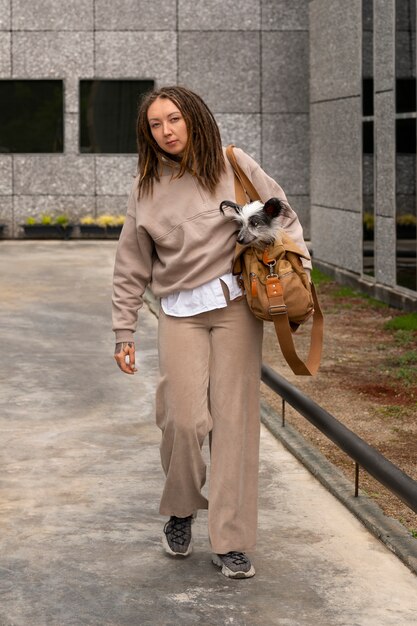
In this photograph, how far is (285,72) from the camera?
24031 millimetres

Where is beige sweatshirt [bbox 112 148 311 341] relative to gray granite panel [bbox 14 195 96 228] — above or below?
below

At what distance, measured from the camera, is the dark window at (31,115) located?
24.2m

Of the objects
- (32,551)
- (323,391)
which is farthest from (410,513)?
(323,391)

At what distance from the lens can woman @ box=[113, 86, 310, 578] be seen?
4.77 meters

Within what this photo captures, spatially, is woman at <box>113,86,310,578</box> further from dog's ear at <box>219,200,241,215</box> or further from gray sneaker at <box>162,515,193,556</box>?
gray sneaker at <box>162,515,193,556</box>

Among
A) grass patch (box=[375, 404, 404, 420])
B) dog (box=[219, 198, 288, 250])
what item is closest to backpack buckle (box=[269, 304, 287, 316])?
dog (box=[219, 198, 288, 250])

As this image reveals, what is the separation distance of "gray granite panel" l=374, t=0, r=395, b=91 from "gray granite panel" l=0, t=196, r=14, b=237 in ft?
34.2

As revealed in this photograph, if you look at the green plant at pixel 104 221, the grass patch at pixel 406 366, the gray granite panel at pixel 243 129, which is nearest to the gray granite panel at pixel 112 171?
the green plant at pixel 104 221

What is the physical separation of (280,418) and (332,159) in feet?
35.9

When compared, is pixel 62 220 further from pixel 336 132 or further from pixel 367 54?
pixel 367 54

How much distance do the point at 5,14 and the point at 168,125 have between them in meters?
20.0

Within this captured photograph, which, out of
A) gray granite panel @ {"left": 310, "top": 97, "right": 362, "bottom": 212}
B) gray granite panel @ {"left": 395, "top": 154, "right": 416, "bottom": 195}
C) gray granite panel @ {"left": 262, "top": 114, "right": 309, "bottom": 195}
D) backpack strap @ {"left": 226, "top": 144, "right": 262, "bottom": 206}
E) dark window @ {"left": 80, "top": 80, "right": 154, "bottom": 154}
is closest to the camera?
backpack strap @ {"left": 226, "top": 144, "right": 262, "bottom": 206}

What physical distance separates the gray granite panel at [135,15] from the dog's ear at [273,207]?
64.8 feet

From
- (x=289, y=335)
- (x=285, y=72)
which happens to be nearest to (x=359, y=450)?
(x=289, y=335)
